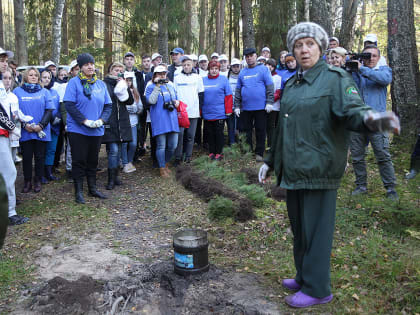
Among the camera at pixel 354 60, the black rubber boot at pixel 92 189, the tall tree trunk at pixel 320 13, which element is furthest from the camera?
the tall tree trunk at pixel 320 13

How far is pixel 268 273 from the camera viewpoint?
4324mm

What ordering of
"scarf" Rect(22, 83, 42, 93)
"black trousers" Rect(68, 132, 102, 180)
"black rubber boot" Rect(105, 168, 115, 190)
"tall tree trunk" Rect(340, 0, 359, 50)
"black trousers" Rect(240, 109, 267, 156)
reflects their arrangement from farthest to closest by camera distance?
"tall tree trunk" Rect(340, 0, 359, 50) → "black trousers" Rect(240, 109, 267, 156) → "black rubber boot" Rect(105, 168, 115, 190) → "scarf" Rect(22, 83, 42, 93) → "black trousers" Rect(68, 132, 102, 180)

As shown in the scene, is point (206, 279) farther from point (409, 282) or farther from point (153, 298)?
point (409, 282)

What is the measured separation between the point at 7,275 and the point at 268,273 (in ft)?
9.62

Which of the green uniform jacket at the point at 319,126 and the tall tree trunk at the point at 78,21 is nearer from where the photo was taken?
the green uniform jacket at the point at 319,126

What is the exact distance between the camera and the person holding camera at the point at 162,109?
8.34 meters

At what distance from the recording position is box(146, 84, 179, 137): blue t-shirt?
8.40 metres

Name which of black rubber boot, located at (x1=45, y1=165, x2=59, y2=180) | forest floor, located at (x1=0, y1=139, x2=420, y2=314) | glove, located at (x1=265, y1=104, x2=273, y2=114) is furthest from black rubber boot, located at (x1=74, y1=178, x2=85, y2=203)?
glove, located at (x1=265, y1=104, x2=273, y2=114)

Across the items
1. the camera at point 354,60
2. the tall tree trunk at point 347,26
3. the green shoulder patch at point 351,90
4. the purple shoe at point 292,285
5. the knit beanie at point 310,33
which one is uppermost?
the tall tree trunk at point 347,26

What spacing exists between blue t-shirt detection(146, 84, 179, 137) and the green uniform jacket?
5304mm

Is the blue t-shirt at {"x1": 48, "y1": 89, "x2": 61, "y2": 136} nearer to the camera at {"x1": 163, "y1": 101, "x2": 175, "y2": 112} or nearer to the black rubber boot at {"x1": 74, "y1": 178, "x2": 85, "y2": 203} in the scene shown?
the black rubber boot at {"x1": 74, "y1": 178, "x2": 85, "y2": 203}

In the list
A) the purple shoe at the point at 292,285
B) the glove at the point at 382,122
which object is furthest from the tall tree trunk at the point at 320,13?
the glove at the point at 382,122

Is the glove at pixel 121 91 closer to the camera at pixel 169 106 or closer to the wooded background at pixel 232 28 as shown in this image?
the camera at pixel 169 106

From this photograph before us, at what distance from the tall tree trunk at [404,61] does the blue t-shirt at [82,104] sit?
22.6ft
